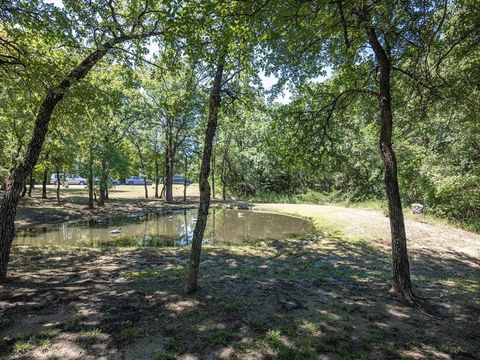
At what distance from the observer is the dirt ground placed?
134 inches

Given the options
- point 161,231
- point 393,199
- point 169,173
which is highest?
point 169,173

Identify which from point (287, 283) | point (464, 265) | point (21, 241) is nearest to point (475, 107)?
point (464, 265)

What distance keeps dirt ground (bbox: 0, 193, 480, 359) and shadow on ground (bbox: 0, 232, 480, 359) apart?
0.06 feet

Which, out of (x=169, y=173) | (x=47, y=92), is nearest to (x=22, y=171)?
(x=47, y=92)

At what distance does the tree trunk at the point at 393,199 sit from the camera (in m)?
4.91

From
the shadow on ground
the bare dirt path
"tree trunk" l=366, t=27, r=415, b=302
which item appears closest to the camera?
the shadow on ground

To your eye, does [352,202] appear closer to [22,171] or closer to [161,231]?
[161,231]

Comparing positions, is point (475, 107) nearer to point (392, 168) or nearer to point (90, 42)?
point (392, 168)

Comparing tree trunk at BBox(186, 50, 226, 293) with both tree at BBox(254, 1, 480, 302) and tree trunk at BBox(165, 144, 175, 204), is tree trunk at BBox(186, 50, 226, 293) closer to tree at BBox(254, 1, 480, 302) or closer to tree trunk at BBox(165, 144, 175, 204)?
tree at BBox(254, 1, 480, 302)

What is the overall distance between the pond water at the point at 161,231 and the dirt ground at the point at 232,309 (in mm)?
3412

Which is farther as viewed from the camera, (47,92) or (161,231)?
(161,231)

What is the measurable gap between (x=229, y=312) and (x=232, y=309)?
4.4 inches

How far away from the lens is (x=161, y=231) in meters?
13.6

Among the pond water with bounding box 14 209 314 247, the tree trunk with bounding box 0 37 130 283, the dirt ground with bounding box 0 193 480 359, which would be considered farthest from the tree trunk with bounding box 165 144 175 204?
the tree trunk with bounding box 0 37 130 283
